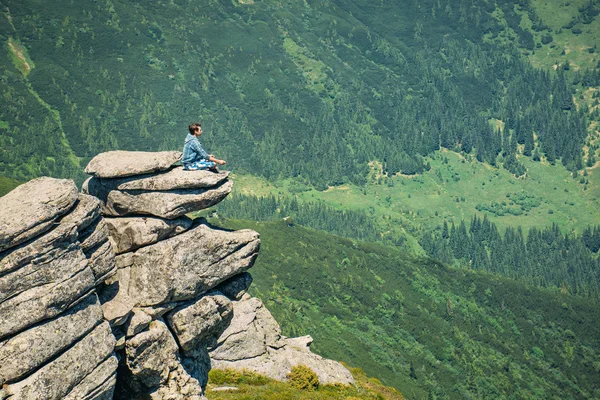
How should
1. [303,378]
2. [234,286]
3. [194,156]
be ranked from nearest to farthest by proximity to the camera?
[194,156] → [234,286] → [303,378]

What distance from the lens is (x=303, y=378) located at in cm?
9612

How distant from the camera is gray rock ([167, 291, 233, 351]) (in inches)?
3031

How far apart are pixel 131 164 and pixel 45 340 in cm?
1725

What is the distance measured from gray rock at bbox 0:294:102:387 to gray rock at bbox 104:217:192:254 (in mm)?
6917

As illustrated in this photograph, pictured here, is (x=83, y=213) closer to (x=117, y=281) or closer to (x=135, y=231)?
(x=135, y=231)

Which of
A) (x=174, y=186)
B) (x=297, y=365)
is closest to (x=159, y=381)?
(x=174, y=186)

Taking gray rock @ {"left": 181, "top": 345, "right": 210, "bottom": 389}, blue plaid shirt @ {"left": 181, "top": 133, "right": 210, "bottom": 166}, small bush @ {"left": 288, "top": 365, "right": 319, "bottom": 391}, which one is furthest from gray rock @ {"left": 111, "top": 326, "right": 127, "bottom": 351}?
small bush @ {"left": 288, "top": 365, "right": 319, "bottom": 391}

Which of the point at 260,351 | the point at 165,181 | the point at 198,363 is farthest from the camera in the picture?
the point at 260,351

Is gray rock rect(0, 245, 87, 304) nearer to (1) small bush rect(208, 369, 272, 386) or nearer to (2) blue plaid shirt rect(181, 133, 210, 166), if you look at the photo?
(2) blue plaid shirt rect(181, 133, 210, 166)

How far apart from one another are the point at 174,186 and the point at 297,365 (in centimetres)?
3180

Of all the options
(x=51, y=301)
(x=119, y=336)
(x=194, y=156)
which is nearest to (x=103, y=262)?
(x=119, y=336)

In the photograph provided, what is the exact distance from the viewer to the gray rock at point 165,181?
2955 inches

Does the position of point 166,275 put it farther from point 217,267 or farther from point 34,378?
point 34,378

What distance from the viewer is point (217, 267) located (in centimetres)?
7850
